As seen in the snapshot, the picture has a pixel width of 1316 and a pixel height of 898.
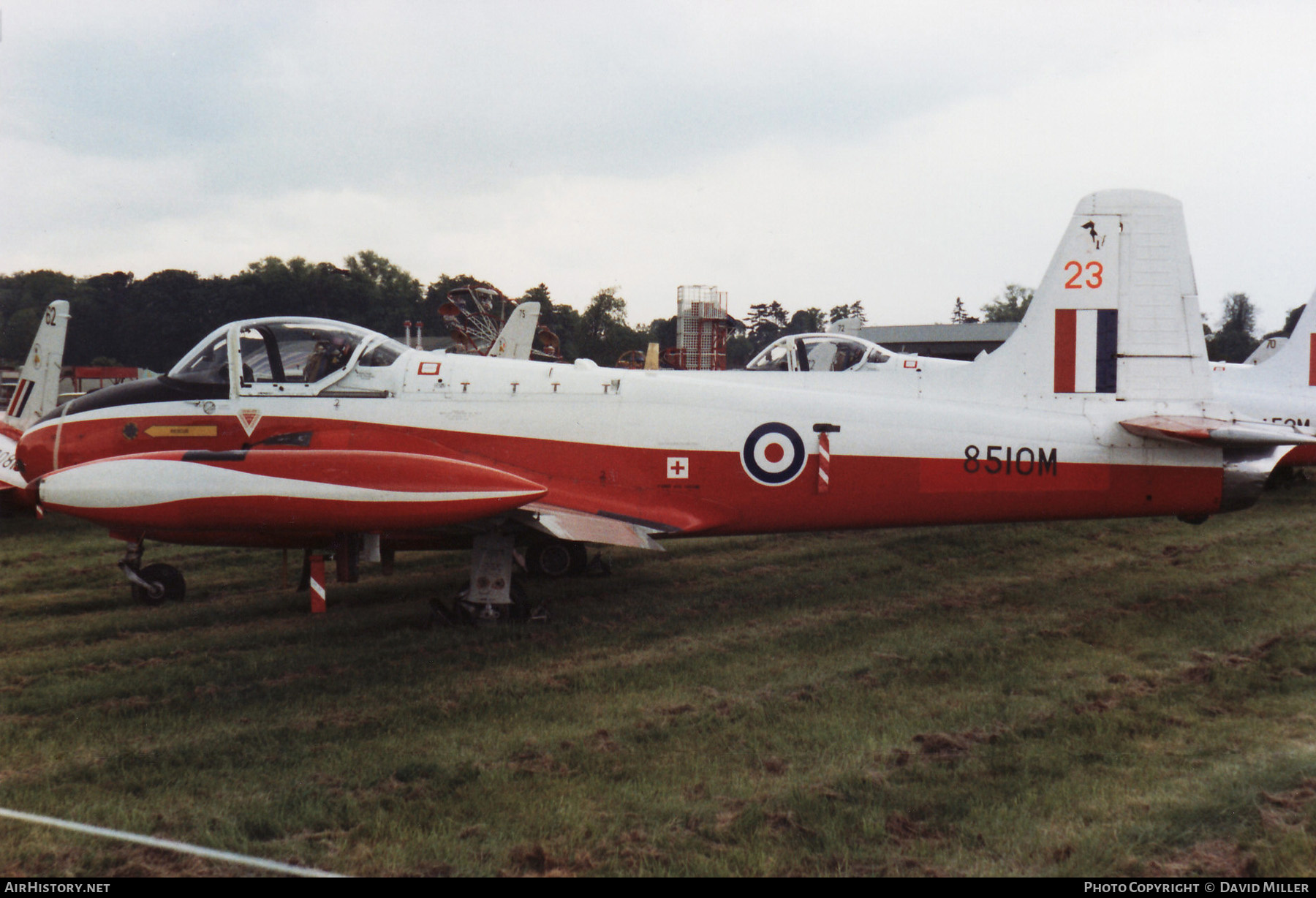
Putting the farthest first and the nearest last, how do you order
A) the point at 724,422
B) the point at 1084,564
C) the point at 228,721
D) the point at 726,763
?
the point at 1084,564, the point at 724,422, the point at 228,721, the point at 726,763

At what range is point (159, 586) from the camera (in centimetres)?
786

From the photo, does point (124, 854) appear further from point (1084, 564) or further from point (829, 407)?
point (1084, 564)

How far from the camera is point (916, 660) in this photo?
5.97 metres

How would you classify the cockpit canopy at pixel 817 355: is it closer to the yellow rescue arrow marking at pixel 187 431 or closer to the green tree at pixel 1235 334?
the yellow rescue arrow marking at pixel 187 431

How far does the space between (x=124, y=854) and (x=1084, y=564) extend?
9.22 metres

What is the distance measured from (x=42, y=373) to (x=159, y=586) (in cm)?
744

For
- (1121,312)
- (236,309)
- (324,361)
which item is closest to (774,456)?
(1121,312)

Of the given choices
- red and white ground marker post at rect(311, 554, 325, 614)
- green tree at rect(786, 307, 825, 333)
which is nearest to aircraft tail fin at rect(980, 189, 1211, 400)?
red and white ground marker post at rect(311, 554, 325, 614)

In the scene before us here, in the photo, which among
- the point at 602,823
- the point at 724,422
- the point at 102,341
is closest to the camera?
the point at 602,823

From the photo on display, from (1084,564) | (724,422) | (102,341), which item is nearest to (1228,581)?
(1084,564)

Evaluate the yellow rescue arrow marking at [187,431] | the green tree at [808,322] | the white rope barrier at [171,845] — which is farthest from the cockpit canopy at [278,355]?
the green tree at [808,322]

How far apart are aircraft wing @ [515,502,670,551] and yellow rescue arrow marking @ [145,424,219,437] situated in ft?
10.1

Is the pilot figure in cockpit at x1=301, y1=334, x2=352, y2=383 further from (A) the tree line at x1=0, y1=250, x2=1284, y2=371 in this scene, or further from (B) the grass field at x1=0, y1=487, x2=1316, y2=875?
(A) the tree line at x1=0, y1=250, x2=1284, y2=371

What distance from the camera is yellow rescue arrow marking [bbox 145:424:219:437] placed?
7.25 metres
